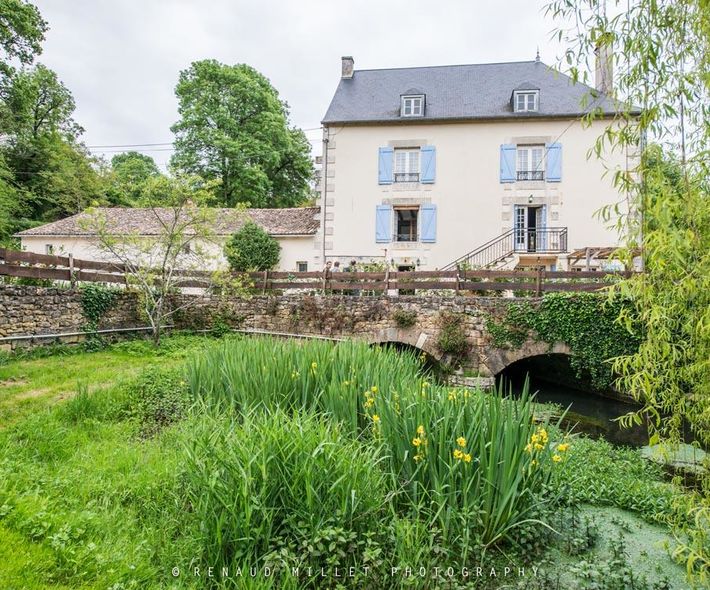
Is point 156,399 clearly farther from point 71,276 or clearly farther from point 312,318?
point 312,318

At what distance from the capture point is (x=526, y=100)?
15891 mm

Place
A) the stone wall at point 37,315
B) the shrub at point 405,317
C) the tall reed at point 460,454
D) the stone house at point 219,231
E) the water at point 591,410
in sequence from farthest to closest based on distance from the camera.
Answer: the stone house at point 219,231
the shrub at point 405,317
the stone wall at point 37,315
the water at point 591,410
the tall reed at point 460,454

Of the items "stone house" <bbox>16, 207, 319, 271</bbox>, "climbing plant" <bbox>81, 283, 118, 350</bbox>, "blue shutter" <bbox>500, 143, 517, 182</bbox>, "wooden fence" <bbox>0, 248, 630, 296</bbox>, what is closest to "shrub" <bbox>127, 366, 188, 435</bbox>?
"climbing plant" <bbox>81, 283, 118, 350</bbox>

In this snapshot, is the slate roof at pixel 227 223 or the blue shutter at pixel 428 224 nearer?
the blue shutter at pixel 428 224

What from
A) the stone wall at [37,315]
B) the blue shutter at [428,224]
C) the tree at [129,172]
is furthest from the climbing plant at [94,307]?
the tree at [129,172]

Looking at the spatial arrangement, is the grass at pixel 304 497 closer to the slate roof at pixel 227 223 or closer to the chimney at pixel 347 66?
the slate roof at pixel 227 223

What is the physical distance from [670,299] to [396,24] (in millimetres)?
12681

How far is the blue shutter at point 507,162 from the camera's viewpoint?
51.9ft

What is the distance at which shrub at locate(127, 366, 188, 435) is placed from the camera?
4.48 metres

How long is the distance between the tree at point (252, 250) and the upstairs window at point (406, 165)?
226 inches

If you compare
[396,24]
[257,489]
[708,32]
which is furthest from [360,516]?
[396,24]

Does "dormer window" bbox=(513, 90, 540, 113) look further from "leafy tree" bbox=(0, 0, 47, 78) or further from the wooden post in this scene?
"leafy tree" bbox=(0, 0, 47, 78)

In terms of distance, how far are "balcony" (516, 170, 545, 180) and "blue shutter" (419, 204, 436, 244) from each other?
3.49 metres

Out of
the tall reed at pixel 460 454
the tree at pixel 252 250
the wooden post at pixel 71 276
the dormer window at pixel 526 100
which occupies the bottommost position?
the tall reed at pixel 460 454
